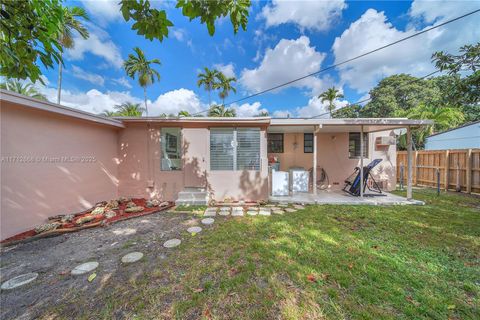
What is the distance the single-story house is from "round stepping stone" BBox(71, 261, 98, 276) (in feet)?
7.07

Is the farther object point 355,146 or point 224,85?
point 224,85

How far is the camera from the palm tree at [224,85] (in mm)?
16484

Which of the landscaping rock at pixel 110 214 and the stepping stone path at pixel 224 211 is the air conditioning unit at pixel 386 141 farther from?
the landscaping rock at pixel 110 214

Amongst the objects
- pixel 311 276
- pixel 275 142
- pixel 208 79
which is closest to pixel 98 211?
pixel 311 276

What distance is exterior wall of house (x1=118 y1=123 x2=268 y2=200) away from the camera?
5.76 m

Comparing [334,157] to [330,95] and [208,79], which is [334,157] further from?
[208,79]

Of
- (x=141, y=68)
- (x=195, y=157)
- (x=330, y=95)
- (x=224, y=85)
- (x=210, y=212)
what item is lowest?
(x=210, y=212)

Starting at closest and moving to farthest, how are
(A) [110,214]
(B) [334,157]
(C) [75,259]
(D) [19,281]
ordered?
(D) [19,281] < (C) [75,259] < (A) [110,214] < (B) [334,157]

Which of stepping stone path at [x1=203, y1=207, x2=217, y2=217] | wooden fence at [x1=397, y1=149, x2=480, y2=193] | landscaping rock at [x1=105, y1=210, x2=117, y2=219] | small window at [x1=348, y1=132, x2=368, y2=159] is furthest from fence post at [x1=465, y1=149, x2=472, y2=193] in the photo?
landscaping rock at [x1=105, y1=210, x2=117, y2=219]

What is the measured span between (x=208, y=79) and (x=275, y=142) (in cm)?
1188

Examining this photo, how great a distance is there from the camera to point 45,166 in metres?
3.87

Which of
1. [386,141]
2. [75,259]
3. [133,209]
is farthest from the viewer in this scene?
[386,141]

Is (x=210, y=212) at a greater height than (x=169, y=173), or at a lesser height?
lesser

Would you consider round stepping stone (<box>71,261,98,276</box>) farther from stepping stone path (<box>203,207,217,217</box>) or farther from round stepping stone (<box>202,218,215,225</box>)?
stepping stone path (<box>203,207,217,217</box>)
